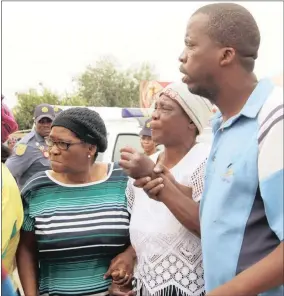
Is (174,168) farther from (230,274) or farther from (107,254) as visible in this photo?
(230,274)

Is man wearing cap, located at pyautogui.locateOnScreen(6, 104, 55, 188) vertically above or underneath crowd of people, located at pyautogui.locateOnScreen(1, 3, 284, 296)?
underneath

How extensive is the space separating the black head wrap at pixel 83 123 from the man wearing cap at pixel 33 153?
230 cm

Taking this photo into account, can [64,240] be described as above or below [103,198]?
below

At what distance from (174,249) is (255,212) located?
Answer: 77cm

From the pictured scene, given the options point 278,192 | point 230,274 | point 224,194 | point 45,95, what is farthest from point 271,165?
point 45,95

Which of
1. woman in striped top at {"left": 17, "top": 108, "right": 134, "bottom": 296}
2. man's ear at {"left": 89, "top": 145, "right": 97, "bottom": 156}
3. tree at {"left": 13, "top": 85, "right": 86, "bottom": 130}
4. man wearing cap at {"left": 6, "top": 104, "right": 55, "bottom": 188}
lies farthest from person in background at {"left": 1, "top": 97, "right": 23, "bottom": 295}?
tree at {"left": 13, "top": 85, "right": 86, "bottom": 130}

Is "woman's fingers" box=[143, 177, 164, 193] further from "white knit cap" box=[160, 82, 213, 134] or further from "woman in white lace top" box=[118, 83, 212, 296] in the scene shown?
"white knit cap" box=[160, 82, 213, 134]

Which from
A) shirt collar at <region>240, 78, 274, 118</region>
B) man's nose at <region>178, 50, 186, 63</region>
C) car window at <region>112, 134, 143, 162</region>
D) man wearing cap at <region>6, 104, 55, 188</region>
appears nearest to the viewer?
shirt collar at <region>240, 78, 274, 118</region>

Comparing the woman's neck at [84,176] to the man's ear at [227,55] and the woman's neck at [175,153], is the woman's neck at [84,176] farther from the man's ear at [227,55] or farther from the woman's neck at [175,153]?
the man's ear at [227,55]

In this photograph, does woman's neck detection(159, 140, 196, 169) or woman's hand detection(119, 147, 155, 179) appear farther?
woman's neck detection(159, 140, 196, 169)

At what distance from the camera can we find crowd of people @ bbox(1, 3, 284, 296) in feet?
4.81

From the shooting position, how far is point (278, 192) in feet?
4.48

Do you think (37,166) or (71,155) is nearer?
(71,155)

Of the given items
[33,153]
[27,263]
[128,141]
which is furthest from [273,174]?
[128,141]
